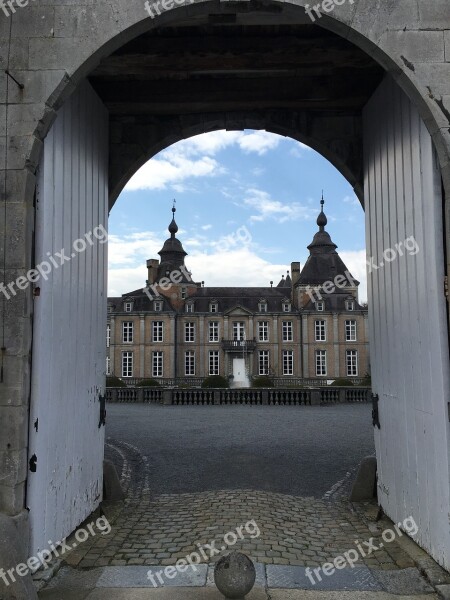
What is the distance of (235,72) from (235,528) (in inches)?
209

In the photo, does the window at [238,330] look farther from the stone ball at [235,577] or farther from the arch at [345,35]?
the stone ball at [235,577]

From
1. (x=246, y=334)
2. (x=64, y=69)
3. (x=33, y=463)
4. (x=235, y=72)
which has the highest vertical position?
(x=235, y=72)

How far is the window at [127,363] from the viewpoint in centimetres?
4825

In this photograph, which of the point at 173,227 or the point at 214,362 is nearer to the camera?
the point at 214,362

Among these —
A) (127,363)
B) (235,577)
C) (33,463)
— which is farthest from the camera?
(127,363)

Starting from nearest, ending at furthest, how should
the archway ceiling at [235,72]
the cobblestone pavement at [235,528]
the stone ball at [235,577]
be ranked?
the stone ball at [235,577] → the cobblestone pavement at [235,528] → the archway ceiling at [235,72]

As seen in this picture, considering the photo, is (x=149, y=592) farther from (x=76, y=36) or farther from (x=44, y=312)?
(x=76, y=36)

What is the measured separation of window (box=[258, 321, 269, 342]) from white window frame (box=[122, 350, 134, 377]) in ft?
44.1

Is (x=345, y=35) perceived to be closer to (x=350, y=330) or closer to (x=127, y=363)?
(x=350, y=330)

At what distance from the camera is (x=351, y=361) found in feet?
156

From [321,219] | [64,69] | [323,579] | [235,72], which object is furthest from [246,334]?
[64,69]

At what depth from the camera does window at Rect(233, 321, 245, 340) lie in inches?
1919

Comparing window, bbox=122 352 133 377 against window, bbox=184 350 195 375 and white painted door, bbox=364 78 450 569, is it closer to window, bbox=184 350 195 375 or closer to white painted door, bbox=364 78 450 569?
window, bbox=184 350 195 375

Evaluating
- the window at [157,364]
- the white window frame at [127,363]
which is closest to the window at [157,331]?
the window at [157,364]
